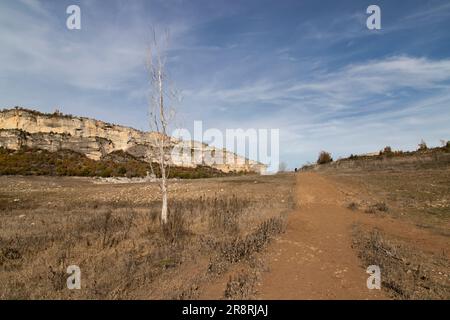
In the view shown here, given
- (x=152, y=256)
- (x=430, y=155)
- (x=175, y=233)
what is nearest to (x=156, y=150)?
(x=175, y=233)

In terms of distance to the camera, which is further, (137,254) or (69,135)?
(69,135)

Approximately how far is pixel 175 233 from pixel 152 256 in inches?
85.6

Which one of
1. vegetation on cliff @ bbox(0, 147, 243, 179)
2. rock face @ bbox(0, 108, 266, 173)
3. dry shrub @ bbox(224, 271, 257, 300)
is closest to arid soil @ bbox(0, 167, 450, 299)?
dry shrub @ bbox(224, 271, 257, 300)

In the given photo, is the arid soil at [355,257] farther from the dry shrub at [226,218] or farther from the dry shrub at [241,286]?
the dry shrub at [226,218]

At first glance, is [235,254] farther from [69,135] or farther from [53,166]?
[69,135]

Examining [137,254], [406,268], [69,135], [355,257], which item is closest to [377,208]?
[355,257]

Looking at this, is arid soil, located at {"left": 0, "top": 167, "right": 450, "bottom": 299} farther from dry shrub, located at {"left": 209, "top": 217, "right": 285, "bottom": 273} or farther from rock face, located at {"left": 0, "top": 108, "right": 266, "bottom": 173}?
rock face, located at {"left": 0, "top": 108, "right": 266, "bottom": 173}

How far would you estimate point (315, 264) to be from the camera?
7.37 meters

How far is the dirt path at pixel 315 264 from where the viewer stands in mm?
5719

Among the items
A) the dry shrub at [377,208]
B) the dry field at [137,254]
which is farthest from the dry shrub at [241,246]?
the dry shrub at [377,208]

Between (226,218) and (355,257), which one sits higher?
(226,218)

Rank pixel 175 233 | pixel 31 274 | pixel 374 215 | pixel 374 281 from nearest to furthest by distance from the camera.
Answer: pixel 374 281, pixel 31 274, pixel 175 233, pixel 374 215
